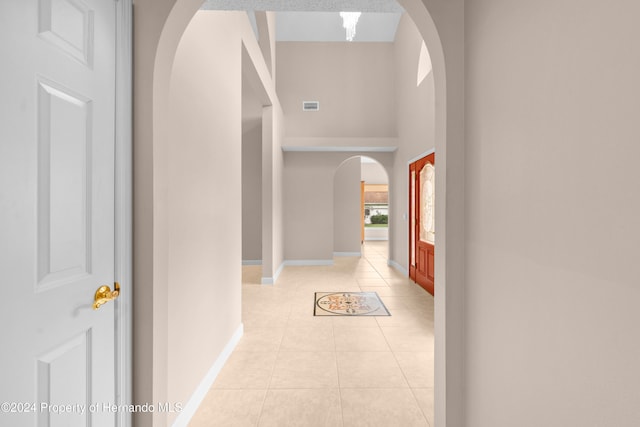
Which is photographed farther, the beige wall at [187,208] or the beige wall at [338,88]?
the beige wall at [338,88]

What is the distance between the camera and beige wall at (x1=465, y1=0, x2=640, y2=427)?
0.72 m

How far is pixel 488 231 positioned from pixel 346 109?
255 inches

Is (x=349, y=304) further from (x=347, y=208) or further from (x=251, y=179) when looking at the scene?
(x=347, y=208)

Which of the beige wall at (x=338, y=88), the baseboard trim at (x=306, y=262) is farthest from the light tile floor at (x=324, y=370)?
the beige wall at (x=338, y=88)

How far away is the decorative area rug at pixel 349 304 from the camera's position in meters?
3.97

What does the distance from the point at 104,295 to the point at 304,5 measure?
2202 mm

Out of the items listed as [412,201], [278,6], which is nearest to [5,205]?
[278,6]

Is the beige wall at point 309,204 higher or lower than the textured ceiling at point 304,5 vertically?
lower

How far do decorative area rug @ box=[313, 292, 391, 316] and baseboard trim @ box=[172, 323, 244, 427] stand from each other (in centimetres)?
139

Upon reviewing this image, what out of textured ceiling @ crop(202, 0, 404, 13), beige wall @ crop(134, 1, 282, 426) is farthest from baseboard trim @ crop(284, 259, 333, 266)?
textured ceiling @ crop(202, 0, 404, 13)

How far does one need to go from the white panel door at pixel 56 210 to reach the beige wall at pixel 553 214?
5.09 feet

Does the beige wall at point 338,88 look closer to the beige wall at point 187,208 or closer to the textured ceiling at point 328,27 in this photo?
the textured ceiling at point 328,27

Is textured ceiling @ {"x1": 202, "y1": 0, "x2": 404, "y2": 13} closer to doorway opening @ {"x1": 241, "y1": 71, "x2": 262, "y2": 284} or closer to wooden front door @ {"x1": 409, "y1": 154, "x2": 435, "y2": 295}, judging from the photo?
wooden front door @ {"x1": 409, "y1": 154, "x2": 435, "y2": 295}

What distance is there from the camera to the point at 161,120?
146 centimetres
